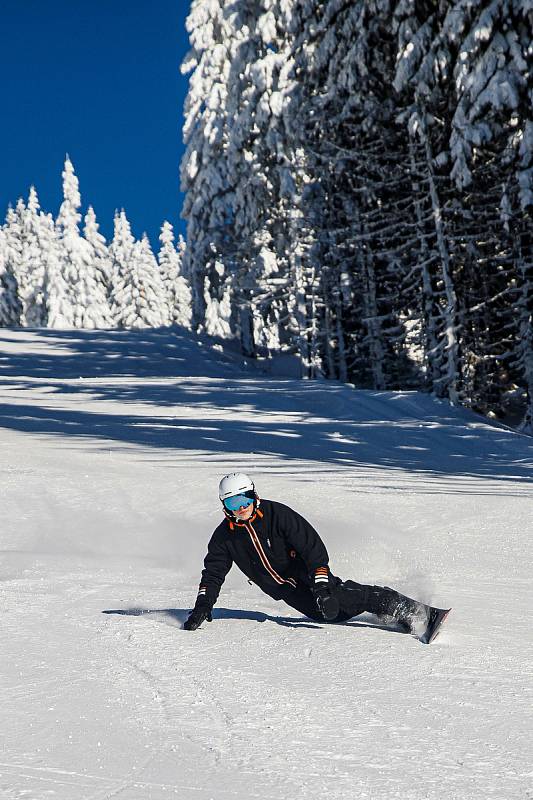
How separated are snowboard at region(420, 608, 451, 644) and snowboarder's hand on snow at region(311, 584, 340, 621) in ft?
2.05

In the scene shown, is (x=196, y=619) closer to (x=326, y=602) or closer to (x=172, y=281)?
(x=326, y=602)

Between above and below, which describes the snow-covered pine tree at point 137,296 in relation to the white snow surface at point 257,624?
above

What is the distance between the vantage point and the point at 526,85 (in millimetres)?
15664

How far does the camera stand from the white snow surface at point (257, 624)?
11.1 ft

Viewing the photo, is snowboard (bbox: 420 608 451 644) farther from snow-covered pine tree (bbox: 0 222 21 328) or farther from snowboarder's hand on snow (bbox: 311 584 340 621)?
snow-covered pine tree (bbox: 0 222 21 328)

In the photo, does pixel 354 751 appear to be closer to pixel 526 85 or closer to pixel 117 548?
pixel 117 548

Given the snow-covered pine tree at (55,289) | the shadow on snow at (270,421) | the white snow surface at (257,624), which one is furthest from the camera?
the snow-covered pine tree at (55,289)

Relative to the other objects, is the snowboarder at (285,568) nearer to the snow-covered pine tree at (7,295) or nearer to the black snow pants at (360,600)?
the black snow pants at (360,600)

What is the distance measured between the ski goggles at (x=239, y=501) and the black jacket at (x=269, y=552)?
0.14 metres

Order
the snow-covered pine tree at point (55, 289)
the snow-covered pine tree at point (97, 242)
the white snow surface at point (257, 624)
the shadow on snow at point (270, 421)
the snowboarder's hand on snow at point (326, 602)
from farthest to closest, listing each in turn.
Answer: the snow-covered pine tree at point (97, 242) → the snow-covered pine tree at point (55, 289) → the shadow on snow at point (270, 421) → the snowboarder's hand on snow at point (326, 602) → the white snow surface at point (257, 624)

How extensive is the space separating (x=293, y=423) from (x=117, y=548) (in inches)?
311

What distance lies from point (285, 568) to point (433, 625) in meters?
1.15

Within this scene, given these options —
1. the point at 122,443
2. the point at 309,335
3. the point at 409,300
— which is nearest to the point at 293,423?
the point at 122,443

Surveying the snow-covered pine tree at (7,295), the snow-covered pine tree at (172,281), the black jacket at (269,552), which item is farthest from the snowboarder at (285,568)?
the snow-covered pine tree at (172,281)
